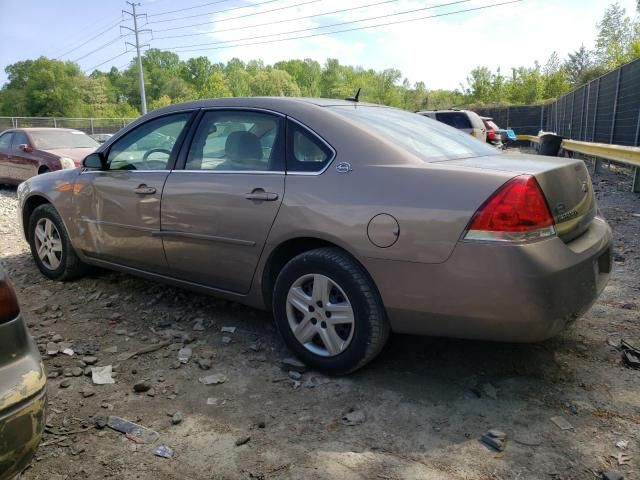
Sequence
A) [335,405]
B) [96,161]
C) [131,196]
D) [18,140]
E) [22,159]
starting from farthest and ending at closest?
[18,140] → [22,159] → [96,161] → [131,196] → [335,405]

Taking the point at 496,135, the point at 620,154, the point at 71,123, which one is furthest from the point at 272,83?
the point at 620,154

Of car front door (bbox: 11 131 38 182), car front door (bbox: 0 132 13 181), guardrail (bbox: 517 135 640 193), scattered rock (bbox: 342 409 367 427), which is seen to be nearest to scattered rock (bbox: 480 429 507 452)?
scattered rock (bbox: 342 409 367 427)

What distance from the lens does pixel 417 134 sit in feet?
11.0

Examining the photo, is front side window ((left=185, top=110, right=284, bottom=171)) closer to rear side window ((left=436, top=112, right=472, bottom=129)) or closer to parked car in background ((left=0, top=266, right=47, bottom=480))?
parked car in background ((left=0, top=266, right=47, bottom=480))

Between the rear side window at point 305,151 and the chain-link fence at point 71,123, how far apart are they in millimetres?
35732

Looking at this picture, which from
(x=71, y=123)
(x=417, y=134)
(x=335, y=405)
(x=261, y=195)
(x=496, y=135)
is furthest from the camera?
(x=71, y=123)

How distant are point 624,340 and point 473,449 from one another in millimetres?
1666

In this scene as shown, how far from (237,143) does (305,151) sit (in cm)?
60

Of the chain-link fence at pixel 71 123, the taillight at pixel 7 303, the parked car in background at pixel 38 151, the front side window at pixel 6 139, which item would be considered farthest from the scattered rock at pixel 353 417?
the chain-link fence at pixel 71 123

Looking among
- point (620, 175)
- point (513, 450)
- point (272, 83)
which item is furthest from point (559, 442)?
point (272, 83)

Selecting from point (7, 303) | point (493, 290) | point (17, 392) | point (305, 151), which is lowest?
point (17, 392)

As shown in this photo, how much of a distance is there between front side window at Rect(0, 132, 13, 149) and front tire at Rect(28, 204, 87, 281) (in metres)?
8.20

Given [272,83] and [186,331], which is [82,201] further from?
[272,83]

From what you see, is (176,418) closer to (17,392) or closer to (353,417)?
(353,417)
